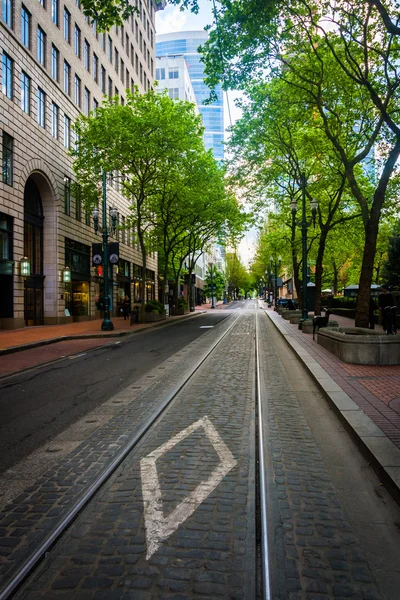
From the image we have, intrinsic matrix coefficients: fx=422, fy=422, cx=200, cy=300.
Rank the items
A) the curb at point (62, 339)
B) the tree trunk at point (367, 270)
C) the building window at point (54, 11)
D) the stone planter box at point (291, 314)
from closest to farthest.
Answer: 1. the tree trunk at point (367, 270)
2. the curb at point (62, 339)
3. the building window at point (54, 11)
4. the stone planter box at point (291, 314)

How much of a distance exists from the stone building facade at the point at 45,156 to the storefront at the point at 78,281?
0.24 feet

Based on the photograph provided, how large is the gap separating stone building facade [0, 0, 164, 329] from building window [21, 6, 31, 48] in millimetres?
50

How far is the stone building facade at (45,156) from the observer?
22.5 metres

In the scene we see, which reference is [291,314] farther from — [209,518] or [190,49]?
[190,49]

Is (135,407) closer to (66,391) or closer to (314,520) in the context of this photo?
(66,391)

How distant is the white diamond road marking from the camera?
3066 mm

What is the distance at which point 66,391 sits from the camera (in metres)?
8.09

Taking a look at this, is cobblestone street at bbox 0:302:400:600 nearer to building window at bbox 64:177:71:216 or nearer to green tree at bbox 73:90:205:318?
green tree at bbox 73:90:205:318

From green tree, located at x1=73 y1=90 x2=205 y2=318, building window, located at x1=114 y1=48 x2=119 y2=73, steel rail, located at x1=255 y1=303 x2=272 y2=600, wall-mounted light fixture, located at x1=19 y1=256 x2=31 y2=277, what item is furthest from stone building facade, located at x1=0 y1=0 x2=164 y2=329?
steel rail, located at x1=255 y1=303 x2=272 y2=600

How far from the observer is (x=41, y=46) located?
85.5 feet

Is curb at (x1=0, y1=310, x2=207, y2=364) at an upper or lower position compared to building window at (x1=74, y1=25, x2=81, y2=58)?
lower

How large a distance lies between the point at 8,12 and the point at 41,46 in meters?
3.74

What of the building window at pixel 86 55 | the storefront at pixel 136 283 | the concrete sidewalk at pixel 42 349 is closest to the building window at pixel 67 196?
the building window at pixel 86 55

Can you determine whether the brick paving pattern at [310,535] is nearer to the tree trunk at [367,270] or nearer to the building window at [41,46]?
the tree trunk at [367,270]
